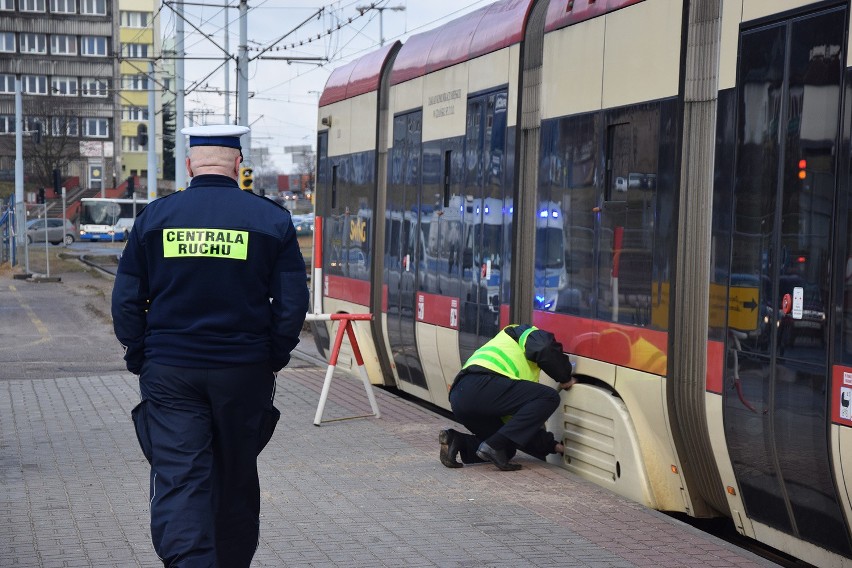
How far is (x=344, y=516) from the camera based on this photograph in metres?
7.50

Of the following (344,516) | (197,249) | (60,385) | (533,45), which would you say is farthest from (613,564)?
(60,385)

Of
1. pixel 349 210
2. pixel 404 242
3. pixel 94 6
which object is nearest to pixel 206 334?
pixel 404 242

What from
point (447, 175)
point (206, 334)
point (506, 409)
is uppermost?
point (447, 175)

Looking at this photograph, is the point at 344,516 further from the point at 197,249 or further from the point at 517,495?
the point at 197,249

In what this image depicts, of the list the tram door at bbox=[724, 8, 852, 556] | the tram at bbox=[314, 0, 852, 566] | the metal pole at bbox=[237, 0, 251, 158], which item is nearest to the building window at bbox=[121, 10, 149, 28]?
the metal pole at bbox=[237, 0, 251, 158]

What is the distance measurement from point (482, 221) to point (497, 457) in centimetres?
230

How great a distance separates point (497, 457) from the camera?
8.88 m

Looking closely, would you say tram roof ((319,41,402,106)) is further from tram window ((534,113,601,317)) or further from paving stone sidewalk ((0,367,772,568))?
tram window ((534,113,601,317))

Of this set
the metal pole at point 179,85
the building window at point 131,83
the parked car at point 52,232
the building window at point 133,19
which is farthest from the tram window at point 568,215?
the building window at point 133,19

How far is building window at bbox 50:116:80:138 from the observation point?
318ft

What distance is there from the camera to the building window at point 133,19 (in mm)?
122000

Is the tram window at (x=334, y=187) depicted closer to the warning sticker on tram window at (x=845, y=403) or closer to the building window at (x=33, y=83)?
the warning sticker on tram window at (x=845, y=403)

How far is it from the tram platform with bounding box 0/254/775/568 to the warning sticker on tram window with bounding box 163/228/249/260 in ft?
6.47

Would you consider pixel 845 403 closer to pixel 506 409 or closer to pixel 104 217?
pixel 506 409
